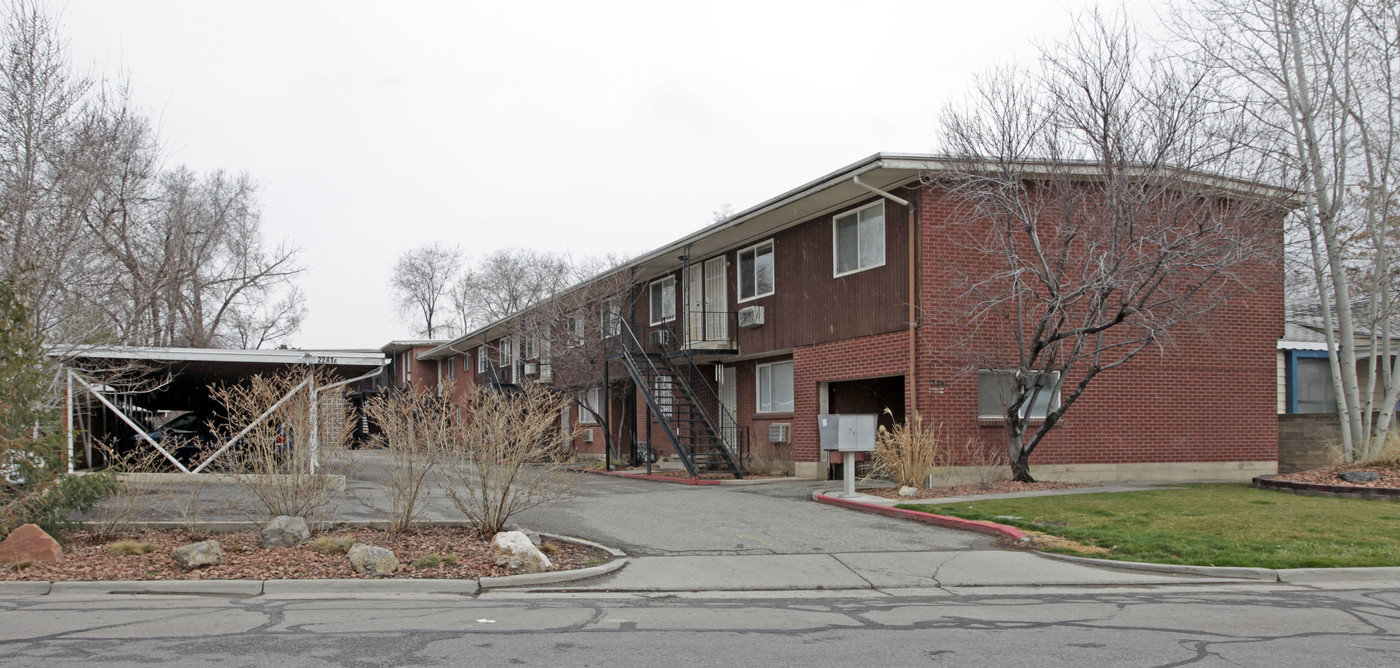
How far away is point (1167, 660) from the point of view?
641 cm

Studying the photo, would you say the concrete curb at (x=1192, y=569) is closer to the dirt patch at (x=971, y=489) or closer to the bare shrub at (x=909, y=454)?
the dirt patch at (x=971, y=489)

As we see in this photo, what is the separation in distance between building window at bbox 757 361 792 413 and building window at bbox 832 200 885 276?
346 cm

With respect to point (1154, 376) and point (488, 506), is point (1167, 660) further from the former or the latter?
point (1154, 376)

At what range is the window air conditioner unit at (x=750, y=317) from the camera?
21.9 metres

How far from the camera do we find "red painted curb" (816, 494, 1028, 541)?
12.1m

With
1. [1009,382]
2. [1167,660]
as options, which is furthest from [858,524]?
[1167,660]

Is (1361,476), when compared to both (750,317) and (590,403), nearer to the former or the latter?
(750,317)

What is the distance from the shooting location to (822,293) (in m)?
19.9

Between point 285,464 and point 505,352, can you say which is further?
point 505,352

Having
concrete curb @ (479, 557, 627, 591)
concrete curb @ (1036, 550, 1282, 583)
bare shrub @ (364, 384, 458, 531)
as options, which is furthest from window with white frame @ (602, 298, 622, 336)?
concrete curb @ (1036, 550, 1282, 583)

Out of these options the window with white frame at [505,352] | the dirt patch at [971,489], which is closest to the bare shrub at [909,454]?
the dirt patch at [971,489]

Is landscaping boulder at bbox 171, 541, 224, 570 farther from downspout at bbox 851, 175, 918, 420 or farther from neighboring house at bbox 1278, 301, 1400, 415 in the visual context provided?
neighboring house at bbox 1278, 301, 1400, 415

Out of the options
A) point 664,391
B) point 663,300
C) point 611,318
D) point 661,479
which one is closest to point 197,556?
point 661,479

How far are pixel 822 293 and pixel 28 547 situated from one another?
13.8 meters
